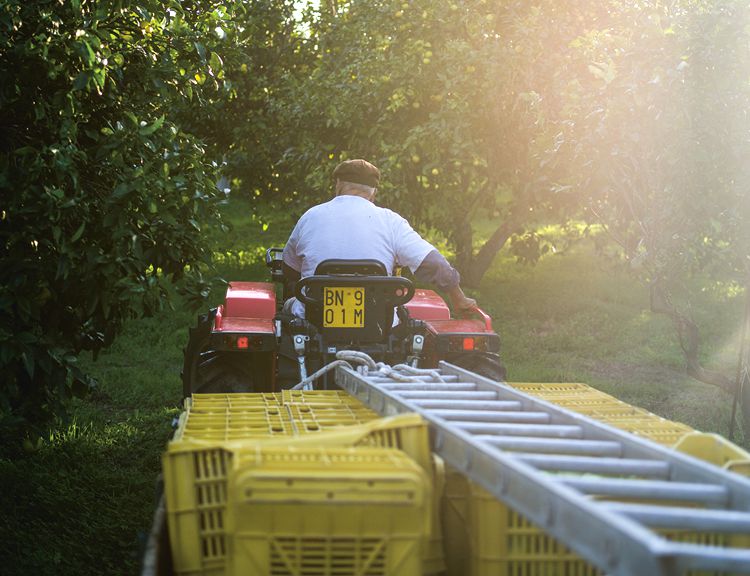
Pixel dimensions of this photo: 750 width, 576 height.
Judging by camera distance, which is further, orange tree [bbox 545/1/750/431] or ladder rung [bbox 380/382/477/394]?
orange tree [bbox 545/1/750/431]

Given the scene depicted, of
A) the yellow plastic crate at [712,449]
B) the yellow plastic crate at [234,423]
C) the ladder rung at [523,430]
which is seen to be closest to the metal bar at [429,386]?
the yellow plastic crate at [234,423]

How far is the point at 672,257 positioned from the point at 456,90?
5.98 m

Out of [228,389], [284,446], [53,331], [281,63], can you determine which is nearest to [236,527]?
[284,446]

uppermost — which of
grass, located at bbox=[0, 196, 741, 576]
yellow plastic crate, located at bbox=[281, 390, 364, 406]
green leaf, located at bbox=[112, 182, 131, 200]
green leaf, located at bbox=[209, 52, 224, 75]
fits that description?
green leaf, located at bbox=[209, 52, 224, 75]

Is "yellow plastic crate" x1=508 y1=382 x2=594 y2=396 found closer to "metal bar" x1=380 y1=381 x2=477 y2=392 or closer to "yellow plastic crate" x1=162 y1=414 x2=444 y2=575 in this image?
"metal bar" x1=380 y1=381 x2=477 y2=392

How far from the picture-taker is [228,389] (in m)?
5.86

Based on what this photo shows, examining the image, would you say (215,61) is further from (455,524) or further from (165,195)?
(455,524)

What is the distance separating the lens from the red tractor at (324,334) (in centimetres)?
528

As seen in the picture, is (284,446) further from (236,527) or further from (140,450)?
(140,450)

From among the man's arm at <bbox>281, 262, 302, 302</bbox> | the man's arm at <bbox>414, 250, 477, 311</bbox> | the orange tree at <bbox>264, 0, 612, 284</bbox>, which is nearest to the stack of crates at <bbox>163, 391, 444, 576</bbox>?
the man's arm at <bbox>414, 250, 477, 311</bbox>

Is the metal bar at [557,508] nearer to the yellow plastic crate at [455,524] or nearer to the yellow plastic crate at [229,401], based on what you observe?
the yellow plastic crate at [455,524]

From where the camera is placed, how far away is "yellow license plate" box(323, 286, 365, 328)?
527 centimetres

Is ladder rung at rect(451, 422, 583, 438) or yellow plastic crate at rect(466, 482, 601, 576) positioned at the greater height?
ladder rung at rect(451, 422, 583, 438)

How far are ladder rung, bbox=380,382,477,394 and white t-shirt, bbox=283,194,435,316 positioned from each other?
1.28 m
